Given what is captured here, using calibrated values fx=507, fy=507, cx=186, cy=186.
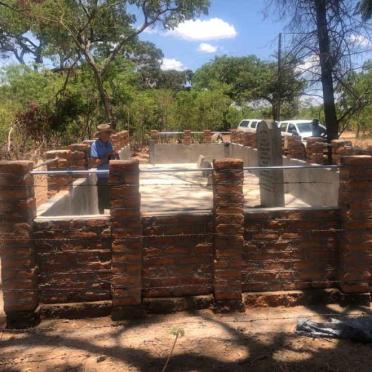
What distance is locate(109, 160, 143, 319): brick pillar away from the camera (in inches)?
213

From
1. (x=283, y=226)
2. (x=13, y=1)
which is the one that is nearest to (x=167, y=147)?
(x=13, y=1)

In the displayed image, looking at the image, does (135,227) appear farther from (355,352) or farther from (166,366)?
(355,352)

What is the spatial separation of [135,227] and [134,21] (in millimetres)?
20338

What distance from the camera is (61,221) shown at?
18.0ft

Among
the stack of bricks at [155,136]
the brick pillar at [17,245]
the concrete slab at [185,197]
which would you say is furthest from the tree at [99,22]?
the brick pillar at [17,245]

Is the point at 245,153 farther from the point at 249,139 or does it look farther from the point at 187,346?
the point at 187,346

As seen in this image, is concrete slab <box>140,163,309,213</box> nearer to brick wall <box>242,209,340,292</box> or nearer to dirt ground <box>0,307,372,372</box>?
brick wall <box>242,209,340,292</box>

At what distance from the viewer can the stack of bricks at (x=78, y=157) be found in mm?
9188

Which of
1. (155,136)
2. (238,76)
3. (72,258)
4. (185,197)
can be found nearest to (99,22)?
(155,136)

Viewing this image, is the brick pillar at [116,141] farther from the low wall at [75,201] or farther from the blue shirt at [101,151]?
the blue shirt at [101,151]

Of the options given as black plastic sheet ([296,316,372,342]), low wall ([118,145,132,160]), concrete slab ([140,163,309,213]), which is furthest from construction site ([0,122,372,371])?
low wall ([118,145,132,160])

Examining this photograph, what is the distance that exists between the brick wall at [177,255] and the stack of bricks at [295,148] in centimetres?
707

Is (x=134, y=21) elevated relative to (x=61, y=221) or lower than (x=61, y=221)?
elevated

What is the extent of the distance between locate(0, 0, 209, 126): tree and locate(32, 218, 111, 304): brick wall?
15422 millimetres
